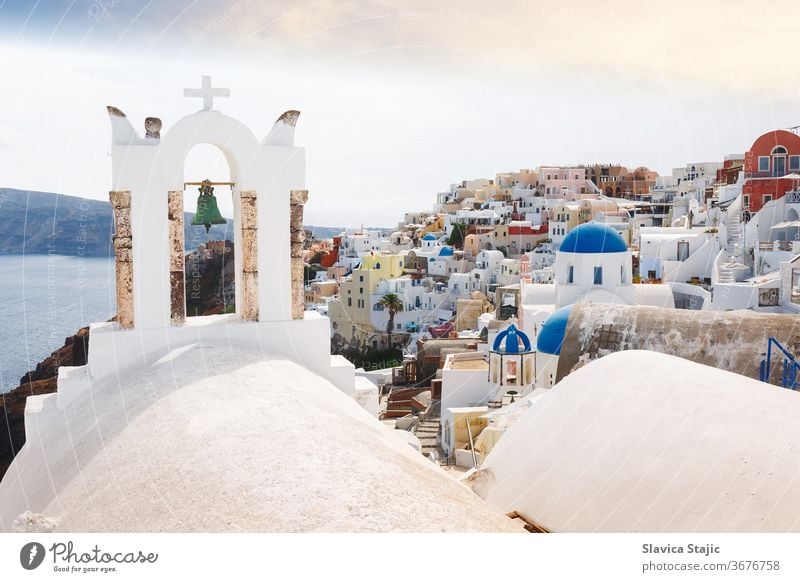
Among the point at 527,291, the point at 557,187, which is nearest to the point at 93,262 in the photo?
the point at 527,291

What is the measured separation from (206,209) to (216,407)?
2474mm

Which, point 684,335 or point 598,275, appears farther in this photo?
point 598,275

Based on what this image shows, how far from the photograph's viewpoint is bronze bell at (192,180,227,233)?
6.27 m

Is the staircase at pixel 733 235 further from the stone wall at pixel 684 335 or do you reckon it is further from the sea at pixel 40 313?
the sea at pixel 40 313

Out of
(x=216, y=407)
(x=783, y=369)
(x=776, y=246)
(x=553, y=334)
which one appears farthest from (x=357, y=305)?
(x=216, y=407)

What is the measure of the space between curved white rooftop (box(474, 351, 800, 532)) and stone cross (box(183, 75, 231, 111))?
3402mm

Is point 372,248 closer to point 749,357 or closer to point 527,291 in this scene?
point 527,291

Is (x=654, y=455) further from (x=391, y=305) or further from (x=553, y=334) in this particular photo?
(x=391, y=305)

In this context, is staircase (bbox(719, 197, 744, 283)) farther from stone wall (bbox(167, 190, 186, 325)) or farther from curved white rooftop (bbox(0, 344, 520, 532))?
curved white rooftop (bbox(0, 344, 520, 532))

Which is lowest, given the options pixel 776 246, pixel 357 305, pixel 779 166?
pixel 357 305

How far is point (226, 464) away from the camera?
3537 millimetres

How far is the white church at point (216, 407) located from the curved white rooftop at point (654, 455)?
1141 millimetres

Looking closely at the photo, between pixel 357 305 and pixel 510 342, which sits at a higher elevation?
pixel 510 342

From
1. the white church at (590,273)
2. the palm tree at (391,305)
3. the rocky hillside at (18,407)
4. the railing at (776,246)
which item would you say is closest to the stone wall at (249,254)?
the rocky hillside at (18,407)
